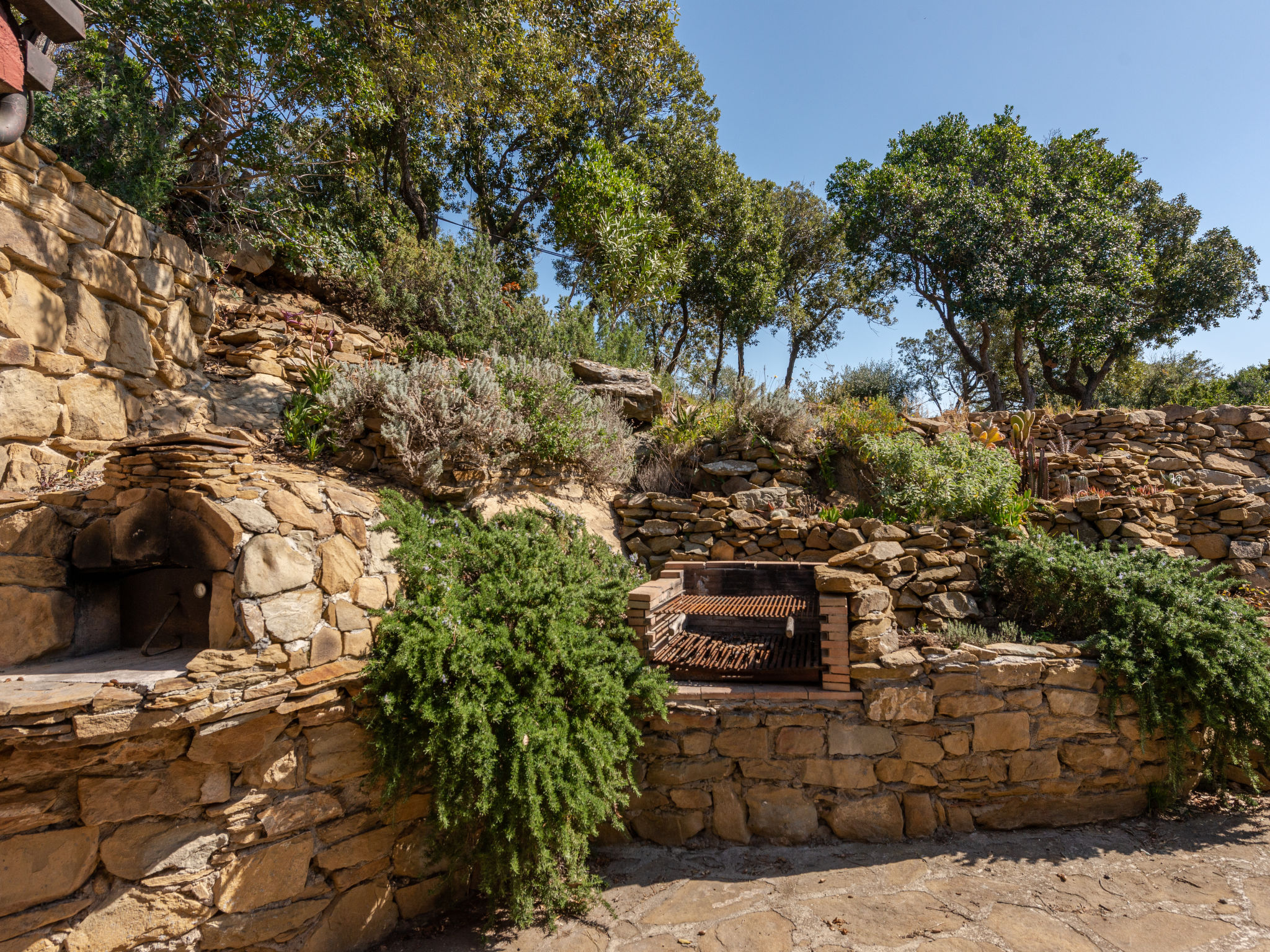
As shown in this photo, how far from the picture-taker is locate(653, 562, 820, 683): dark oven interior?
411 centimetres

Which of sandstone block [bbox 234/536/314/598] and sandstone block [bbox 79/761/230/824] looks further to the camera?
sandstone block [bbox 234/536/314/598]

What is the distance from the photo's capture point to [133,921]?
2.67 meters

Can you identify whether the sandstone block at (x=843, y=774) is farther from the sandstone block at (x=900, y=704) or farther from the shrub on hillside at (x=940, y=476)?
the shrub on hillside at (x=940, y=476)

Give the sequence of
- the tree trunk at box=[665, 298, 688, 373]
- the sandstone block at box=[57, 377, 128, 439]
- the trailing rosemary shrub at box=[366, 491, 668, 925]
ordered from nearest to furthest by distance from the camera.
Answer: the trailing rosemary shrub at box=[366, 491, 668, 925] < the sandstone block at box=[57, 377, 128, 439] < the tree trunk at box=[665, 298, 688, 373]

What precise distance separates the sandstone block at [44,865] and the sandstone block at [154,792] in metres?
0.10

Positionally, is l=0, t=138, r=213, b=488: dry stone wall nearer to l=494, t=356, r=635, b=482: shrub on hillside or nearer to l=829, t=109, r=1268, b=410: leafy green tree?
l=494, t=356, r=635, b=482: shrub on hillside

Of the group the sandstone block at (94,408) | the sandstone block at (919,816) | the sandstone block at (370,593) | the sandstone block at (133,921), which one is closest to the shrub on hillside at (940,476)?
the sandstone block at (919,816)

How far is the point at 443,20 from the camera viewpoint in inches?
270

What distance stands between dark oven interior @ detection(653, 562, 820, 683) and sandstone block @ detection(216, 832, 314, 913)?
236 cm

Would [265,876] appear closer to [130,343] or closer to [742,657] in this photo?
[742,657]

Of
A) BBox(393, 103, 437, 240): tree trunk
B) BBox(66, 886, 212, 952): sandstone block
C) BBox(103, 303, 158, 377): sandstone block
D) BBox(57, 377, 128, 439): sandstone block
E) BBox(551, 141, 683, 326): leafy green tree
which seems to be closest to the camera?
BBox(66, 886, 212, 952): sandstone block

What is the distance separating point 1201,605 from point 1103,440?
4.96 meters

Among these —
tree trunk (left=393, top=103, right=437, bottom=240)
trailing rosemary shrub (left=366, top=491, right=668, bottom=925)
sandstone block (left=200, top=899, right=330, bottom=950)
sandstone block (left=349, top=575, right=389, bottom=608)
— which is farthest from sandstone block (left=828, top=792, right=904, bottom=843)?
tree trunk (left=393, top=103, right=437, bottom=240)

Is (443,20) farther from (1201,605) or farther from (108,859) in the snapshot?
(1201,605)
